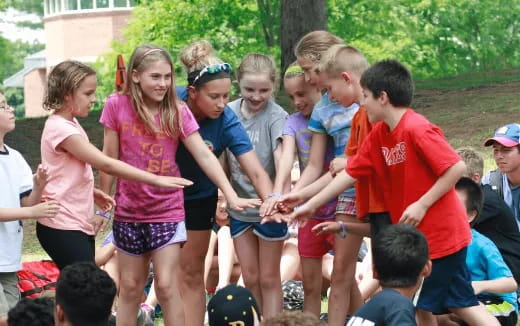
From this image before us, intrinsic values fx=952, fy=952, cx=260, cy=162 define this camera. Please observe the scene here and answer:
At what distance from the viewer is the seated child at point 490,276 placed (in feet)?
20.0

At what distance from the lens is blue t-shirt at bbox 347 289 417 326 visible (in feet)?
14.4

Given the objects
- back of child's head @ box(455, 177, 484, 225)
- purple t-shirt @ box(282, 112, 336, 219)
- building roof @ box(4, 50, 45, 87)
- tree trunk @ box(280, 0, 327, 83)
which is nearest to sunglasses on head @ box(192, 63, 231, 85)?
purple t-shirt @ box(282, 112, 336, 219)

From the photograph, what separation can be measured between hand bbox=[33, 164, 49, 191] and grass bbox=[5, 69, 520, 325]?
5.44 metres

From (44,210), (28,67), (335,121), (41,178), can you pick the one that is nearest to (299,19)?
(335,121)

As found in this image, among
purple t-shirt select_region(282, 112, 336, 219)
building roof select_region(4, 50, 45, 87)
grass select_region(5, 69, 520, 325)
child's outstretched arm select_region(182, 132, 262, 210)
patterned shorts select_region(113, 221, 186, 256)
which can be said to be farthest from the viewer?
building roof select_region(4, 50, 45, 87)

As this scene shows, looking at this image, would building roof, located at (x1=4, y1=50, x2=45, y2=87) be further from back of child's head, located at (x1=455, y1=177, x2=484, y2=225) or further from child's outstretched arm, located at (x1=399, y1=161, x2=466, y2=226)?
child's outstretched arm, located at (x1=399, y1=161, x2=466, y2=226)

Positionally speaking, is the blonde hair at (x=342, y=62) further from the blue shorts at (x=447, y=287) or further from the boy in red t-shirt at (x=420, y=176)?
the blue shorts at (x=447, y=287)

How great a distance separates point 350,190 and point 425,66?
29.1 m

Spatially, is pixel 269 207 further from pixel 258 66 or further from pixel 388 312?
pixel 388 312

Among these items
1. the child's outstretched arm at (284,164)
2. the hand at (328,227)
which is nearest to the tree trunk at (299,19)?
the child's outstretched arm at (284,164)

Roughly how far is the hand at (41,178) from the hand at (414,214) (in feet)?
6.87

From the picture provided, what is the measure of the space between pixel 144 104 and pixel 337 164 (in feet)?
4.07

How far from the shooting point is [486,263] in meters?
6.29

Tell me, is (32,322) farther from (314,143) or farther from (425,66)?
(425,66)
